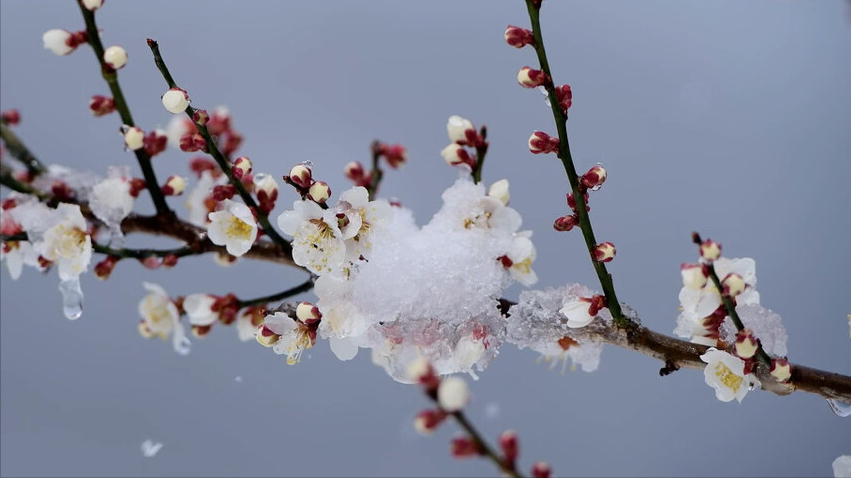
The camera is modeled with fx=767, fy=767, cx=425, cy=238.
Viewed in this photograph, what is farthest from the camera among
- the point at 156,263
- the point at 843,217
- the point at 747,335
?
the point at 843,217

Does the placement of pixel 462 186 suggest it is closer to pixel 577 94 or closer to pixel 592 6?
pixel 577 94

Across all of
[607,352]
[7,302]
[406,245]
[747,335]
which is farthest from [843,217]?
[7,302]

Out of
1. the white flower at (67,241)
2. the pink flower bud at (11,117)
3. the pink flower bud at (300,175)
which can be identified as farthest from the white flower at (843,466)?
the pink flower bud at (11,117)

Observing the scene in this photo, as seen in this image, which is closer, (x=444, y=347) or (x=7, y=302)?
(x=444, y=347)

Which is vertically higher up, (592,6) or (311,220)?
(592,6)

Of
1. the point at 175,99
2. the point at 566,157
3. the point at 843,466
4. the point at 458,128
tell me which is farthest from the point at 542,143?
the point at 843,466

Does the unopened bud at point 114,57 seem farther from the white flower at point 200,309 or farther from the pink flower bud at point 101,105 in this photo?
the white flower at point 200,309
